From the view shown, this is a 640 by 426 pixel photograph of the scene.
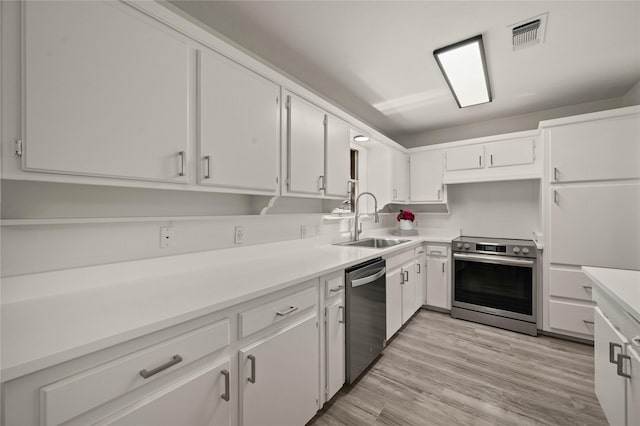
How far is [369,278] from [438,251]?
5.60ft

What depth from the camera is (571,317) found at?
2.64 meters

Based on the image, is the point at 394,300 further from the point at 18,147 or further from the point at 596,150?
the point at 18,147

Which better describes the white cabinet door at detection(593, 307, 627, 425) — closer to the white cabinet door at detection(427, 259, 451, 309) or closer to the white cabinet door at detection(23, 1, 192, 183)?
the white cabinet door at detection(427, 259, 451, 309)

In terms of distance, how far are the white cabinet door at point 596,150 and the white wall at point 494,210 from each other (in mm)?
681

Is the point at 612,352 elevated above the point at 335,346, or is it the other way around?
the point at 612,352

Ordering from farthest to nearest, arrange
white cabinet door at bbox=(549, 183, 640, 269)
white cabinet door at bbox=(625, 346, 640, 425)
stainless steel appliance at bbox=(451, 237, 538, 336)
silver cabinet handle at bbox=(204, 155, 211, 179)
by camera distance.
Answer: stainless steel appliance at bbox=(451, 237, 538, 336)
white cabinet door at bbox=(549, 183, 640, 269)
silver cabinet handle at bbox=(204, 155, 211, 179)
white cabinet door at bbox=(625, 346, 640, 425)

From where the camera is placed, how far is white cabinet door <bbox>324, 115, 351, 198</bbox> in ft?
7.41

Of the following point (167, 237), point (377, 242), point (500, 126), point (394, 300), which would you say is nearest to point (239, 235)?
point (167, 237)

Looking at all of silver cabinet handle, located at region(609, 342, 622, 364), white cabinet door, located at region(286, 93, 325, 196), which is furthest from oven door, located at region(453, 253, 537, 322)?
white cabinet door, located at region(286, 93, 325, 196)

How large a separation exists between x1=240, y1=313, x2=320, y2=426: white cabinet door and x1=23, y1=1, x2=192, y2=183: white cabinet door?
93 centimetres

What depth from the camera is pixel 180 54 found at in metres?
1.28

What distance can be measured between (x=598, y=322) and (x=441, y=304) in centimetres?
188

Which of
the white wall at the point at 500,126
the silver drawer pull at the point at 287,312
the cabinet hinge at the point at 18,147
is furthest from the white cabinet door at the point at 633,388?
the white wall at the point at 500,126

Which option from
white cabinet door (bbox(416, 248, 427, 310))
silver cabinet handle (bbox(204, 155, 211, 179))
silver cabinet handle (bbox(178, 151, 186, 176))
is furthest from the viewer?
white cabinet door (bbox(416, 248, 427, 310))
